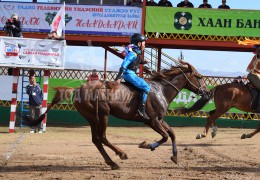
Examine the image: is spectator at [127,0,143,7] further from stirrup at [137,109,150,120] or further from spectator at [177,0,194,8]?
stirrup at [137,109,150,120]

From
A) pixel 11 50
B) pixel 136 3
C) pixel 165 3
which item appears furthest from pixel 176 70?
pixel 165 3

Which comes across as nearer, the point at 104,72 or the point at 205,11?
the point at 205,11

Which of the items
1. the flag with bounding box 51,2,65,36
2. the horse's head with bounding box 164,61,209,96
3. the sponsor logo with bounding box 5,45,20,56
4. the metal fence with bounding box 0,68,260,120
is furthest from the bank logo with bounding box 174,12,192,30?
the horse's head with bounding box 164,61,209,96

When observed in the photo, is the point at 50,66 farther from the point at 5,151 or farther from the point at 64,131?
the point at 5,151

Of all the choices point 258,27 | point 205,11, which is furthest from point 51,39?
point 258,27

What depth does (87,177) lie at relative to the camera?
392 inches

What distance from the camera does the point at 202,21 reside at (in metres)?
24.5

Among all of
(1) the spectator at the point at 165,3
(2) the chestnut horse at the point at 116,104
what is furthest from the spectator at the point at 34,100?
(2) the chestnut horse at the point at 116,104

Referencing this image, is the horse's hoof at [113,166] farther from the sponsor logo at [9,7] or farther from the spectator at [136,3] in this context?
the sponsor logo at [9,7]

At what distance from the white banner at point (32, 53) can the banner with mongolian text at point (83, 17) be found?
4386 millimetres

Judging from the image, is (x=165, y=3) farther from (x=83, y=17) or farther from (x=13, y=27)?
Answer: (x=13, y=27)

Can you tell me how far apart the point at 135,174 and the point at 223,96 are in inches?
310

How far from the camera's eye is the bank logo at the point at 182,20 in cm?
2439

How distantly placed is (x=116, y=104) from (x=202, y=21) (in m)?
13.9
